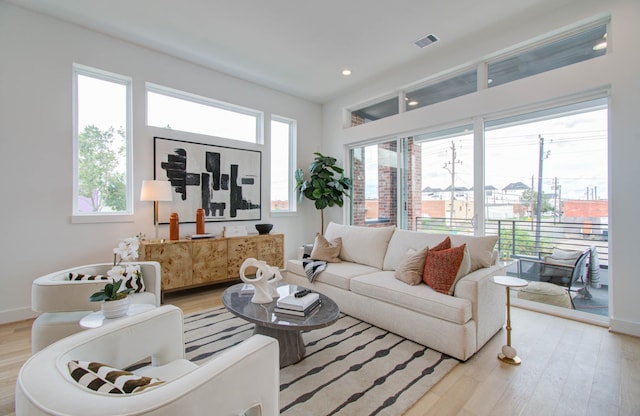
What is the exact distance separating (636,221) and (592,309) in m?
0.94

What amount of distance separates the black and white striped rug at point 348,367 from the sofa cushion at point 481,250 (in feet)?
2.94

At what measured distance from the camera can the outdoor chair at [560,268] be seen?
2955 mm

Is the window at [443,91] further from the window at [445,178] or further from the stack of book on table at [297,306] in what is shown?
the stack of book on table at [297,306]

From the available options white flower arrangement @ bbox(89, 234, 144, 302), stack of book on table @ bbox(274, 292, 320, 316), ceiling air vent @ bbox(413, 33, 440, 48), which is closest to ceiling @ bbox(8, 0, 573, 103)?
ceiling air vent @ bbox(413, 33, 440, 48)

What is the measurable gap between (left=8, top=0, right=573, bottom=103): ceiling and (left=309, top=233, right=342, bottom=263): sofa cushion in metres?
2.52

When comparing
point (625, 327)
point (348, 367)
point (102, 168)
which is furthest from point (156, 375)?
point (625, 327)

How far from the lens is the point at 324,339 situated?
2.46 m

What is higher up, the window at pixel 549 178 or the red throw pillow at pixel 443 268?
the window at pixel 549 178

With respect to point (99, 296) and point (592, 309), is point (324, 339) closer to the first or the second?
point (99, 296)

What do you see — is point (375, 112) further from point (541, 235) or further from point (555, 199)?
point (541, 235)

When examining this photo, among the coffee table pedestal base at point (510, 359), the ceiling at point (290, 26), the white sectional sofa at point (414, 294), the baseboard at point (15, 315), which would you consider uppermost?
the ceiling at point (290, 26)

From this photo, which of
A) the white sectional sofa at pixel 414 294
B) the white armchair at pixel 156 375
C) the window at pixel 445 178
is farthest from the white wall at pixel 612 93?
the white armchair at pixel 156 375

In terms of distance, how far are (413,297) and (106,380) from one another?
211 centimetres

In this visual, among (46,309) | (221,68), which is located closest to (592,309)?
(46,309)
